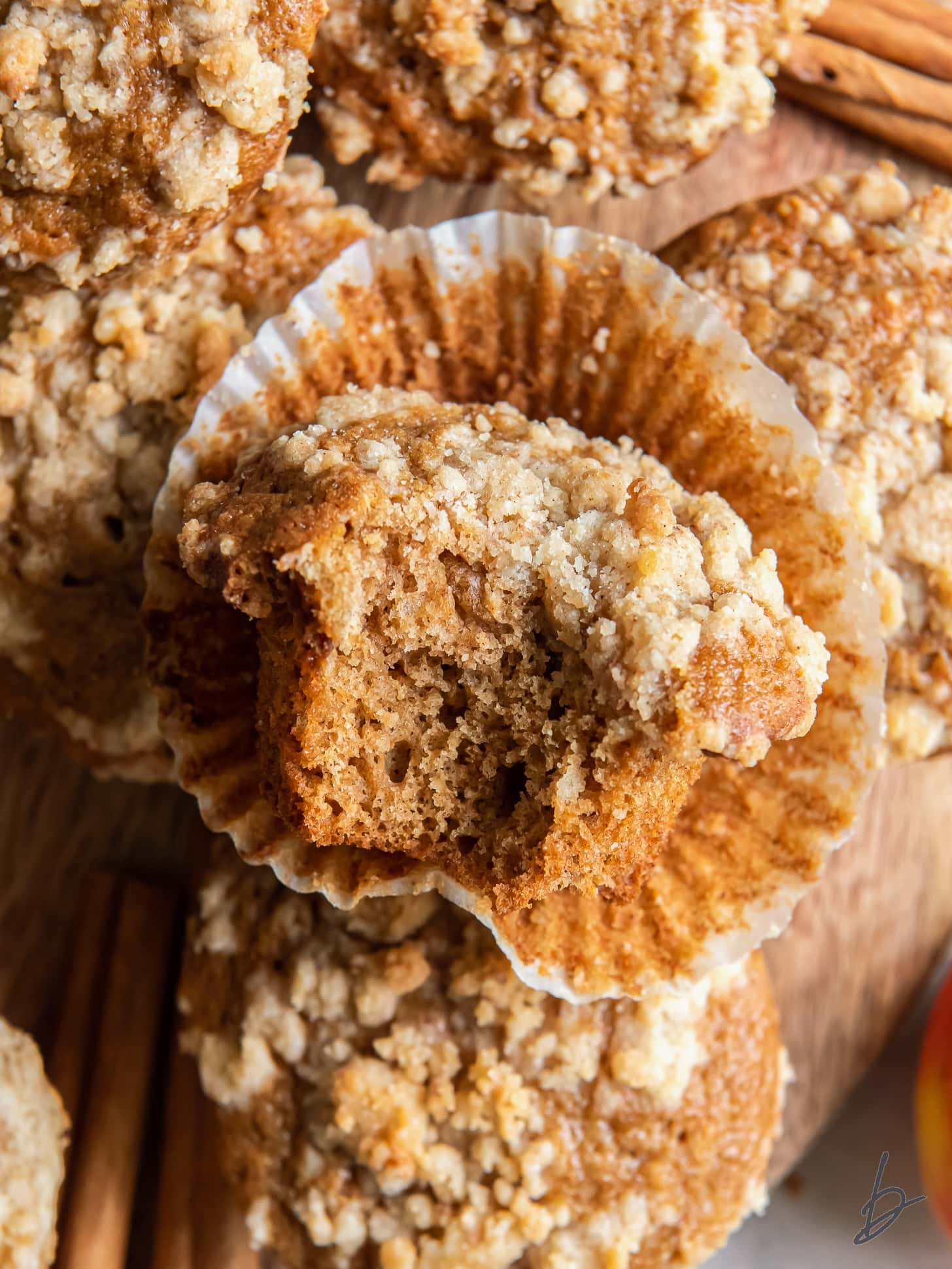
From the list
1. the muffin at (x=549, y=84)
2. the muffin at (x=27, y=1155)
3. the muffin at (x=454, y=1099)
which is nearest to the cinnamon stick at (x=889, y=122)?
the muffin at (x=549, y=84)

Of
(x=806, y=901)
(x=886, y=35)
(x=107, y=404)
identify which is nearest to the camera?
(x=107, y=404)

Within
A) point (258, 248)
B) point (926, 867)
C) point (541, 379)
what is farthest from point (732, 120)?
Answer: point (926, 867)

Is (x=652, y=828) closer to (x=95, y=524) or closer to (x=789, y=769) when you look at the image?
(x=789, y=769)

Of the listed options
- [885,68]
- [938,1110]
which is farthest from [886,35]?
[938,1110]

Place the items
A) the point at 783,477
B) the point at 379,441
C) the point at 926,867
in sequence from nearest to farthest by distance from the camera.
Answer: the point at 379,441 < the point at 783,477 < the point at 926,867

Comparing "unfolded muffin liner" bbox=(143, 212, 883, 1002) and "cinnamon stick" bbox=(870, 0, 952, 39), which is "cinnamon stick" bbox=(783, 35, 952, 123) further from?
"unfolded muffin liner" bbox=(143, 212, 883, 1002)

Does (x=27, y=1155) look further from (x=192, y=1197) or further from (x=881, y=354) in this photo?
(x=881, y=354)
